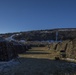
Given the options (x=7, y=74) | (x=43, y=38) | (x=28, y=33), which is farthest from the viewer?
(x=28, y=33)

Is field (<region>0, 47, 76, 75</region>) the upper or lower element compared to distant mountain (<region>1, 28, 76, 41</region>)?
upper

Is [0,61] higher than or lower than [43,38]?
higher

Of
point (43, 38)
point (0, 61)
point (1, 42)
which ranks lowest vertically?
point (43, 38)

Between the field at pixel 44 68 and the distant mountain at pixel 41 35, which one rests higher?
the field at pixel 44 68

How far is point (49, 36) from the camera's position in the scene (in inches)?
4614

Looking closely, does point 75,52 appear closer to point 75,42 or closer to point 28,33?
point 75,42

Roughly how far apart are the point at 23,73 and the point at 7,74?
98 cm

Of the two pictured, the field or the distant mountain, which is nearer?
the field

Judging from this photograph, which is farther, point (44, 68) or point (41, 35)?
point (41, 35)

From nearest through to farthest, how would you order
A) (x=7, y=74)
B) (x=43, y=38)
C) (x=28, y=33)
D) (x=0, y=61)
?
1. (x=7, y=74)
2. (x=0, y=61)
3. (x=43, y=38)
4. (x=28, y=33)

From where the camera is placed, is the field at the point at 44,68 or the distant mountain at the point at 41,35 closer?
the field at the point at 44,68

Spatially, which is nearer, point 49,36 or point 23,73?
point 23,73

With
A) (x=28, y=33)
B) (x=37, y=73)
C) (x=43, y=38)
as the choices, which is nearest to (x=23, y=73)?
(x=37, y=73)

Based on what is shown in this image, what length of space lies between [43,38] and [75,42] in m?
92.1
